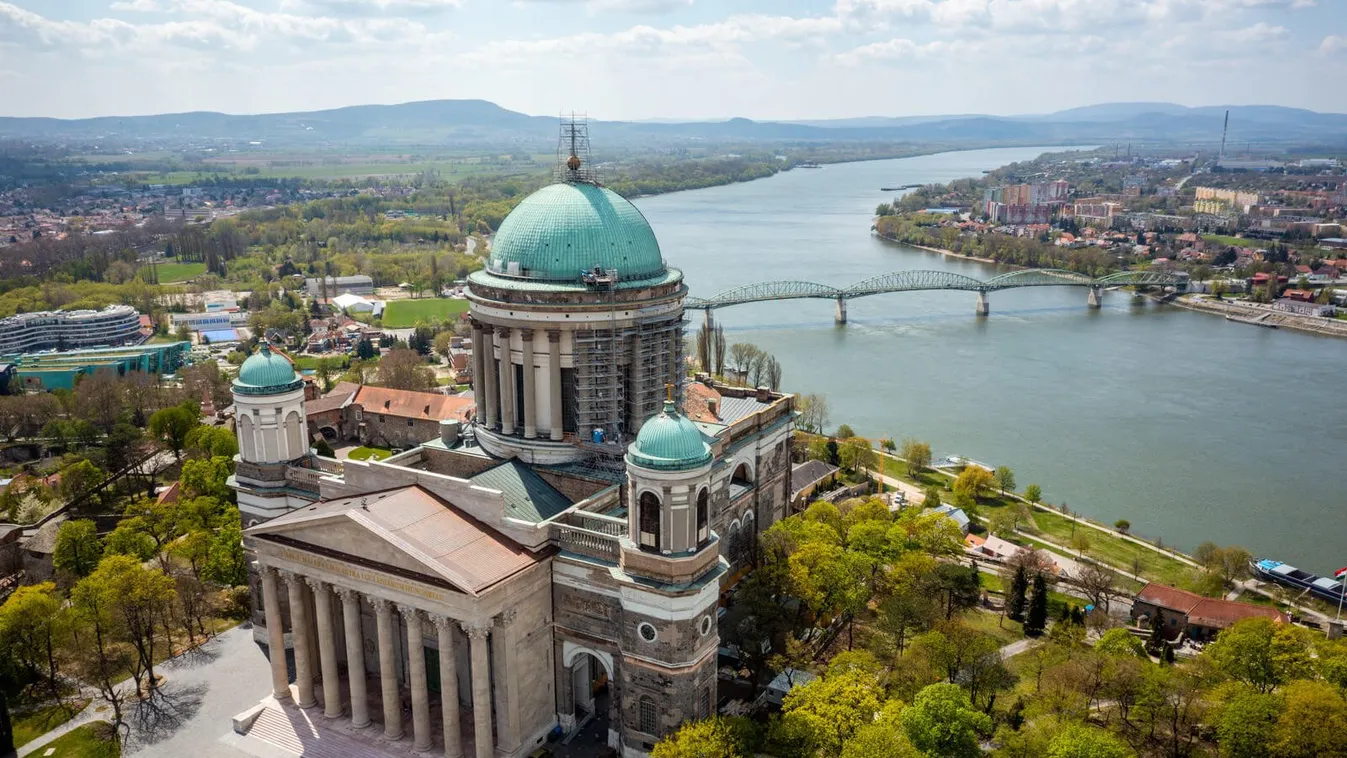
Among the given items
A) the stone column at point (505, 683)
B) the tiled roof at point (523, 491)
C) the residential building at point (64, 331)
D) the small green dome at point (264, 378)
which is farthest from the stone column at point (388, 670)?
the residential building at point (64, 331)

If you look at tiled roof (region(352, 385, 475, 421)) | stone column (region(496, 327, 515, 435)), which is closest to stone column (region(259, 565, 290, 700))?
stone column (region(496, 327, 515, 435))

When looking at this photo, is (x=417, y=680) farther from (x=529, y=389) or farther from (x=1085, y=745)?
(x=1085, y=745)

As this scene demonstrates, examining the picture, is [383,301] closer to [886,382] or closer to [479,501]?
[886,382]

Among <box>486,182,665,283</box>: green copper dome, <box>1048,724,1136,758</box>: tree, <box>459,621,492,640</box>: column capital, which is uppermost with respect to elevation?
<box>486,182,665,283</box>: green copper dome

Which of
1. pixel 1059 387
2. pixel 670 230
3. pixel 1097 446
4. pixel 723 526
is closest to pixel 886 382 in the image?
pixel 1059 387

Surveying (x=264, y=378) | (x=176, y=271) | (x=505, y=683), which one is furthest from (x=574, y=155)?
(x=176, y=271)

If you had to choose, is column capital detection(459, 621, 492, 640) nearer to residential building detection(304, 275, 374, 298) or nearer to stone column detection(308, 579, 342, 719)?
stone column detection(308, 579, 342, 719)
